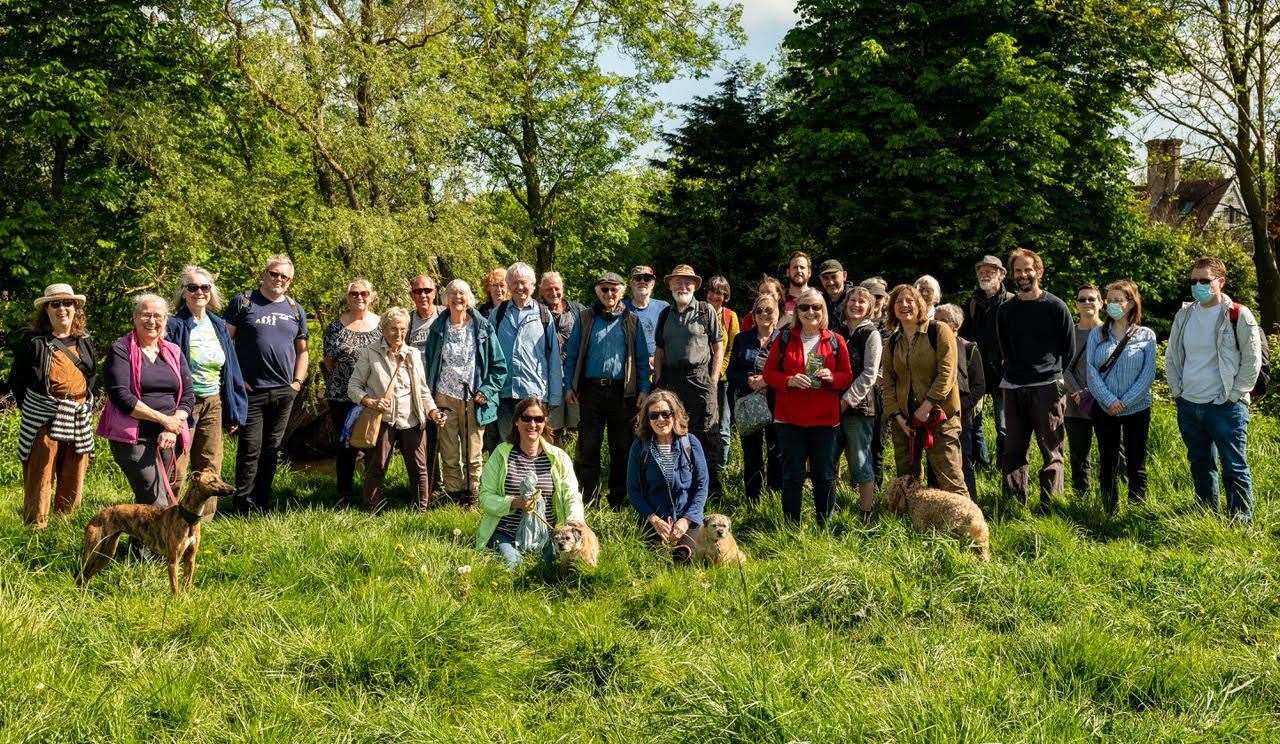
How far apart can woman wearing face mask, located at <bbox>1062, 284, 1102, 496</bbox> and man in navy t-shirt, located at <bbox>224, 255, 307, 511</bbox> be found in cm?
612

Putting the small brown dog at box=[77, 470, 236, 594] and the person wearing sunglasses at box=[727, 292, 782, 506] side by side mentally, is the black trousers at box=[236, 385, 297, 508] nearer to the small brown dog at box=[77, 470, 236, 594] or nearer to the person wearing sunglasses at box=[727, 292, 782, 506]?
the small brown dog at box=[77, 470, 236, 594]

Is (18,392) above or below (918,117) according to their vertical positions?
below

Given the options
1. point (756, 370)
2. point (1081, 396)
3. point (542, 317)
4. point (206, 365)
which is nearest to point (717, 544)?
point (756, 370)

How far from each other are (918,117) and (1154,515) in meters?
14.4

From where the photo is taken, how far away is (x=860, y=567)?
5.13 m

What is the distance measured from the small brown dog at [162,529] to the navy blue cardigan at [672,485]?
8.47 feet

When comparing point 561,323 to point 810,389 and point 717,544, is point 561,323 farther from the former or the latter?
point 717,544

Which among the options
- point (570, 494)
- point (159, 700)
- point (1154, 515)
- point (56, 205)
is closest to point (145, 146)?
point (56, 205)

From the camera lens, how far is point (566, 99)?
25859 mm

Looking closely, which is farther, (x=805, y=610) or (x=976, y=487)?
(x=976, y=487)

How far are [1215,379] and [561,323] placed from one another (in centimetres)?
500

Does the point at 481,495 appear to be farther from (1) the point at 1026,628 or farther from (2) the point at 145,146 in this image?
(2) the point at 145,146

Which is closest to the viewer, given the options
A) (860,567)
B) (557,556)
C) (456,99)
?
(860,567)

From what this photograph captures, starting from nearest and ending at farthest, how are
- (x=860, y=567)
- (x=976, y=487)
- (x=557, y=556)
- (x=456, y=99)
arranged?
1. (x=860, y=567)
2. (x=557, y=556)
3. (x=976, y=487)
4. (x=456, y=99)
